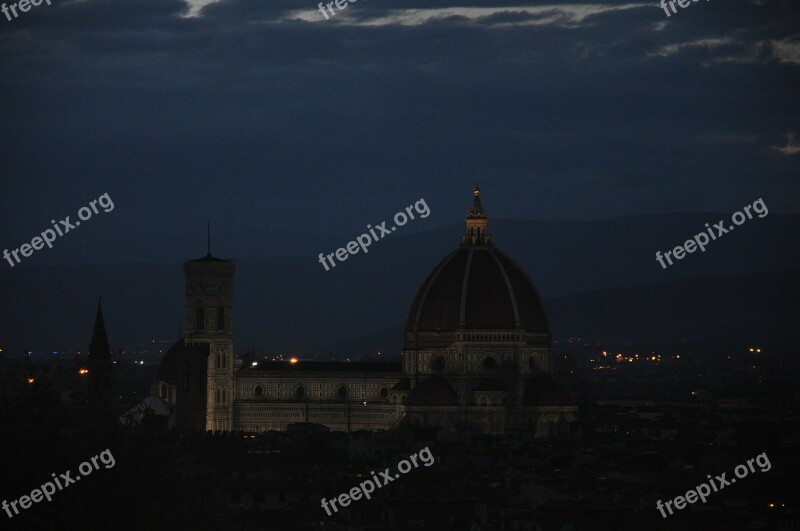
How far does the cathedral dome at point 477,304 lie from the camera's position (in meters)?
152

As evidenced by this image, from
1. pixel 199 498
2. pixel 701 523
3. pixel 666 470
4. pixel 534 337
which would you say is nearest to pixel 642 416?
pixel 534 337

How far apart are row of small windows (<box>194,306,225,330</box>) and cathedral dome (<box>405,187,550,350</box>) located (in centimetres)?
992

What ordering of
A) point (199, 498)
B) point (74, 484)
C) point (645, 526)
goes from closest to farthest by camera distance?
1. point (74, 484)
2. point (199, 498)
3. point (645, 526)

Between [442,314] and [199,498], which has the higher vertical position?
[442,314]

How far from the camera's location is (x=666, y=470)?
114000 millimetres

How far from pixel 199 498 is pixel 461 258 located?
80358 millimetres

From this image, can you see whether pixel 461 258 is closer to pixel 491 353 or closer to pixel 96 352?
pixel 491 353

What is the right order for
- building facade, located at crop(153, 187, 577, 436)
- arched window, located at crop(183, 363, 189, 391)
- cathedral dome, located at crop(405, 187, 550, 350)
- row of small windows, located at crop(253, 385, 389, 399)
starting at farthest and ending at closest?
row of small windows, located at crop(253, 385, 389, 399)
arched window, located at crop(183, 363, 189, 391)
cathedral dome, located at crop(405, 187, 550, 350)
building facade, located at crop(153, 187, 577, 436)

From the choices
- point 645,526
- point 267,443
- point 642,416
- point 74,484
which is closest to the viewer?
point 74,484

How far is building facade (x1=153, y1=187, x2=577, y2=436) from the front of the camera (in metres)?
150
